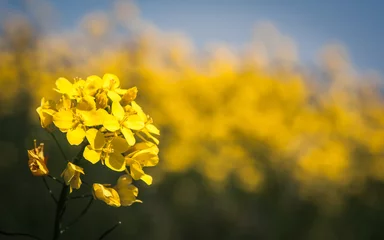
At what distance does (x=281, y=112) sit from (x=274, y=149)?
1.36 metres

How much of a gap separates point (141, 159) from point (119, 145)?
4.8 inches

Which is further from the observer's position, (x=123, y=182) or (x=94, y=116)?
(x=123, y=182)

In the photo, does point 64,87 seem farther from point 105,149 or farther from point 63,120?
point 105,149

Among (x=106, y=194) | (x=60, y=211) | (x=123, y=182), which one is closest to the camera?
(x=60, y=211)

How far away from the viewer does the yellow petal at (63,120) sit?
76.6 inches

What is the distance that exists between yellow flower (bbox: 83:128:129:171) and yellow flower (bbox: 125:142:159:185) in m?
0.04

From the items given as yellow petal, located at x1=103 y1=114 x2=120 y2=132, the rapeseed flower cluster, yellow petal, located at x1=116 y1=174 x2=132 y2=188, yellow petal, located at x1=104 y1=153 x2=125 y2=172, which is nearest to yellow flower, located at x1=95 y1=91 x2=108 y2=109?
the rapeseed flower cluster

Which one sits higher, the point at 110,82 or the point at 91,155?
the point at 110,82

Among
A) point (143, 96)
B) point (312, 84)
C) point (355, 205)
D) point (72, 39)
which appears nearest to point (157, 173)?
point (143, 96)

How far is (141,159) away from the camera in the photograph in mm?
2055

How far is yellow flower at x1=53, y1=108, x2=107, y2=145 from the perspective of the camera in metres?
1.92

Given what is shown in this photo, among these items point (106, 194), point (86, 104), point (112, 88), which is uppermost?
point (112, 88)

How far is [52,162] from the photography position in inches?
279

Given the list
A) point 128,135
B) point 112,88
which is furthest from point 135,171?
point 112,88
